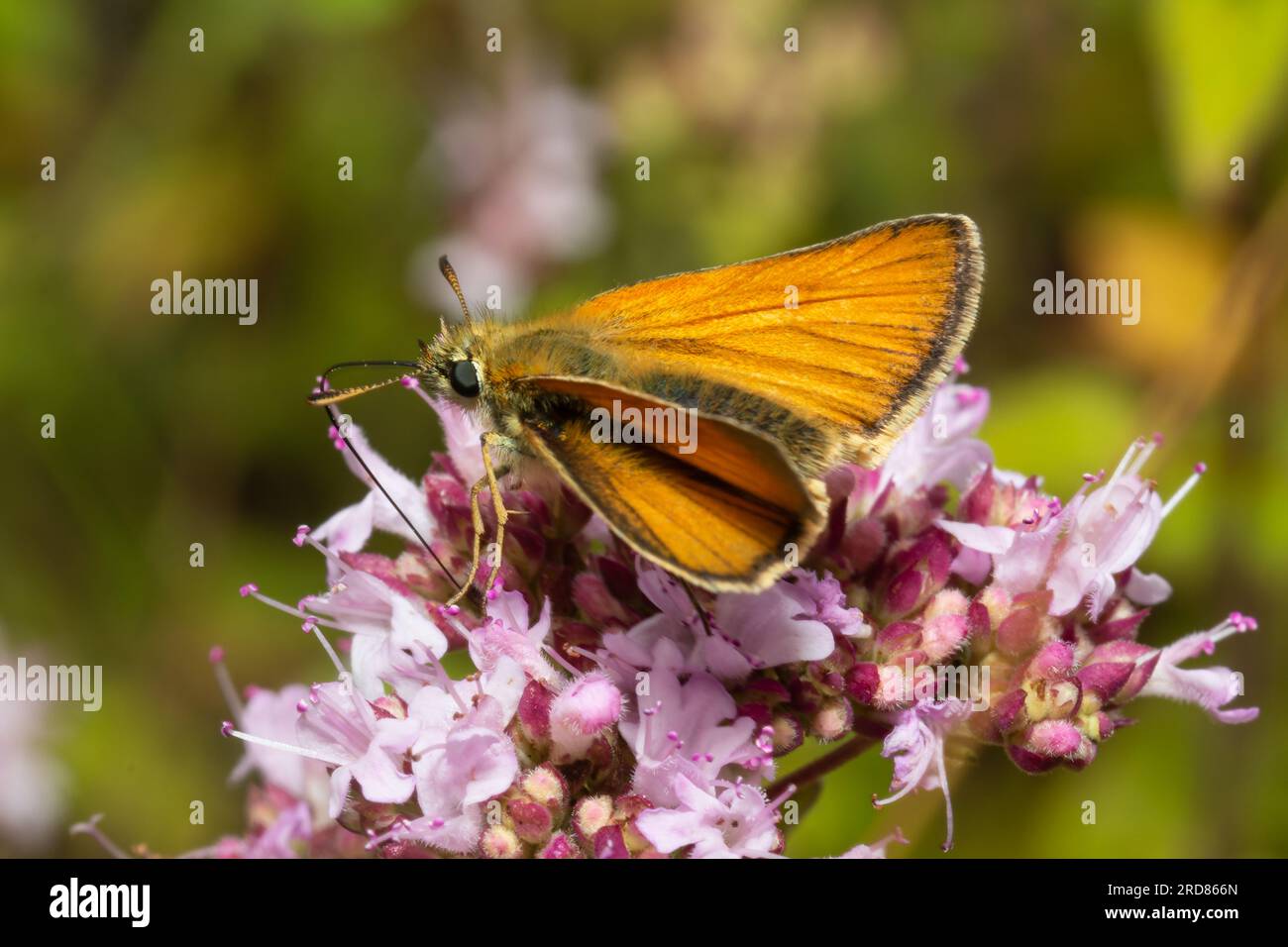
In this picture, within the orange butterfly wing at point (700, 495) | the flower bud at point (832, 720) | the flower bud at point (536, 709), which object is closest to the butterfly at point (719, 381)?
the orange butterfly wing at point (700, 495)

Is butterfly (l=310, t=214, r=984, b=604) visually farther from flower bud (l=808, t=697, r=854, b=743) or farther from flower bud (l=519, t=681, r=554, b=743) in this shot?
flower bud (l=808, t=697, r=854, b=743)

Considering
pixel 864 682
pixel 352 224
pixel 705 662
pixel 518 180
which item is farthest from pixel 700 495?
pixel 518 180

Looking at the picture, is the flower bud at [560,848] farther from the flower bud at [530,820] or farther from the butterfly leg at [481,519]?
the butterfly leg at [481,519]

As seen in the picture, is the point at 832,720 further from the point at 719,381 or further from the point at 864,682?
the point at 719,381

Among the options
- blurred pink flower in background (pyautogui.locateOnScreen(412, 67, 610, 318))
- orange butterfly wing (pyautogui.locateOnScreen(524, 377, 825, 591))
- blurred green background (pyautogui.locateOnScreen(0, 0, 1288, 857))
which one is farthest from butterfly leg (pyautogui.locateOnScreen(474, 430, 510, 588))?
blurred pink flower in background (pyautogui.locateOnScreen(412, 67, 610, 318))

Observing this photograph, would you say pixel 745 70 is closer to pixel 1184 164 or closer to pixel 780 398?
pixel 1184 164

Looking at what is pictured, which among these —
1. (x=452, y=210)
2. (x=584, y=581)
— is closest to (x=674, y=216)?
(x=452, y=210)

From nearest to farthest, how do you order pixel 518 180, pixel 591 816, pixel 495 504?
pixel 591 816 → pixel 495 504 → pixel 518 180
